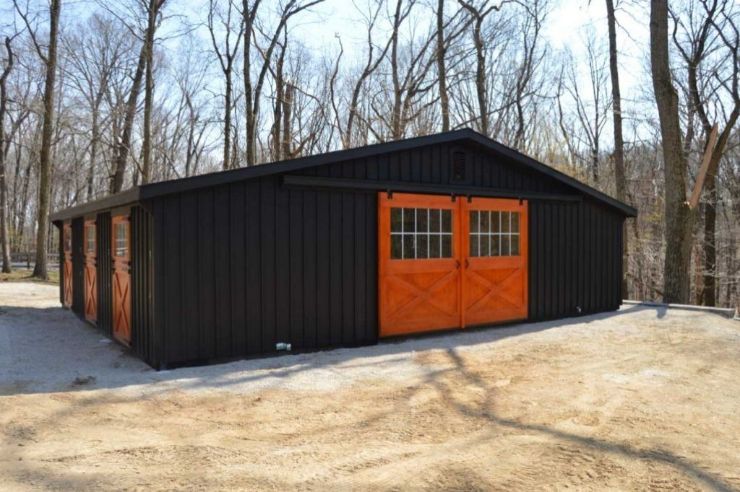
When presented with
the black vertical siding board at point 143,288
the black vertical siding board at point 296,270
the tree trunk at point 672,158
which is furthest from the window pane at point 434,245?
the tree trunk at point 672,158

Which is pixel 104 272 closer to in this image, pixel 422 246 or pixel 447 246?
pixel 422 246

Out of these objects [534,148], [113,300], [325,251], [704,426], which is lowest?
[704,426]

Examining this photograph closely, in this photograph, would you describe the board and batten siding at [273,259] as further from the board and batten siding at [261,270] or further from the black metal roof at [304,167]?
the black metal roof at [304,167]

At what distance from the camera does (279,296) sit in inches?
255

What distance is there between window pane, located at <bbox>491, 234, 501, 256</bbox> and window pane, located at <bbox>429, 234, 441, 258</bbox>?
112cm

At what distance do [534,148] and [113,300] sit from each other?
17.7m

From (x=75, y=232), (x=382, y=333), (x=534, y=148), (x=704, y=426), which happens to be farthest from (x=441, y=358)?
(x=534, y=148)

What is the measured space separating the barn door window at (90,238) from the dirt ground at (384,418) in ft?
6.16

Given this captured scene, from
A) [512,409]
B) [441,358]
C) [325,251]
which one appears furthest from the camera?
[325,251]

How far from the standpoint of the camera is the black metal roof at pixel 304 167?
5.68 m

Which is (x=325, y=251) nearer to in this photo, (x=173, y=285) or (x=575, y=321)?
(x=173, y=285)

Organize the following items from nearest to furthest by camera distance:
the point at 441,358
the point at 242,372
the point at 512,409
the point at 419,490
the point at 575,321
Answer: the point at 419,490 < the point at 512,409 < the point at 242,372 < the point at 441,358 < the point at 575,321

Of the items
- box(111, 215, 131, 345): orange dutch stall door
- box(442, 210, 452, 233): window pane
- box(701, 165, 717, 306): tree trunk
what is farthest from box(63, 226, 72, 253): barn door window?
box(701, 165, 717, 306): tree trunk

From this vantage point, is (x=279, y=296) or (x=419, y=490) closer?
(x=419, y=490)
